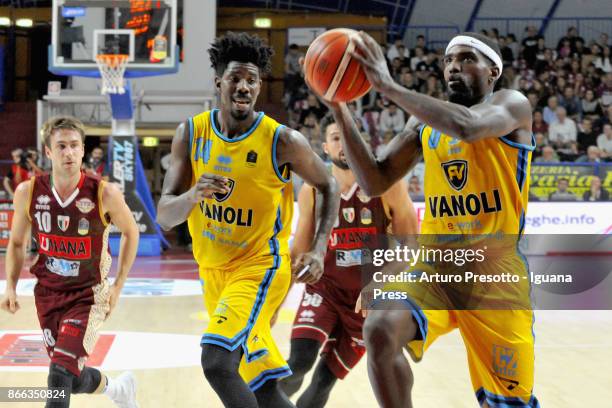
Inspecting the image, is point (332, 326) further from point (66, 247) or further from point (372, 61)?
point (372, 61)

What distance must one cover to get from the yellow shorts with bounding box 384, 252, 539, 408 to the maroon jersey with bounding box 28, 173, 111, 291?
189 cm

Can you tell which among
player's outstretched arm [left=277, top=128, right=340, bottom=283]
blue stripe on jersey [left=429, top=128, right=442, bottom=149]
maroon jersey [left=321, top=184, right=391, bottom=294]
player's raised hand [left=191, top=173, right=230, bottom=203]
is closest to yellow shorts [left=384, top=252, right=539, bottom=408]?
blue stripe on jersey [left=429, top=128, right=442, bottom=149]

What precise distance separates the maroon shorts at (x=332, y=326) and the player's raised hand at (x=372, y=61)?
6.42ft

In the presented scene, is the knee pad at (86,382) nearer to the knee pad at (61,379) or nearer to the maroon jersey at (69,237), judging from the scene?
the knee pad at (61,379)

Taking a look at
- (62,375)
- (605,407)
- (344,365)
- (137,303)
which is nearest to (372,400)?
(344,365)

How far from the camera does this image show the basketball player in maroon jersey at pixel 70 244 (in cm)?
429

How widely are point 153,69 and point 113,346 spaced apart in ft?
20.7

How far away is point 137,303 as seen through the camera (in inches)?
352

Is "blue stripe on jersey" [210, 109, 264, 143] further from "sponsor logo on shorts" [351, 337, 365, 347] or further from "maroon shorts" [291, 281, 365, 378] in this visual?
"sponsor logo on shorts" [351, 337, 365, 347]

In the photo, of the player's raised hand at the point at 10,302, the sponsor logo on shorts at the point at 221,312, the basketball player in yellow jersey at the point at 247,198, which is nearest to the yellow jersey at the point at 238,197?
the basketball player in yellow jersey at the point at 247,198

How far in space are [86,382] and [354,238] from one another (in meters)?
1.67

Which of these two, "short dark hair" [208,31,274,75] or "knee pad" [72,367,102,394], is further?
"knee pad" [72,367,102,394]

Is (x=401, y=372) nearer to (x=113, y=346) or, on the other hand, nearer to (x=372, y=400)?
(x=372, y=400)

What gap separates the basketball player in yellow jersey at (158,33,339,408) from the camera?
3.59 metres
